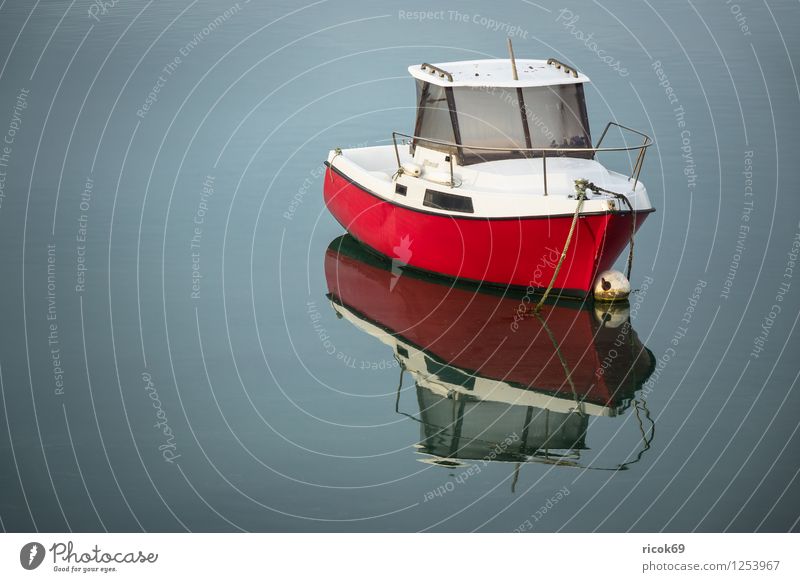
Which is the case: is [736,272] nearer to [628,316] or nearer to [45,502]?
[628,316]

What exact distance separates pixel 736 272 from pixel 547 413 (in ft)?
18.4

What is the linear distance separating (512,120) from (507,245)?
2.01 m

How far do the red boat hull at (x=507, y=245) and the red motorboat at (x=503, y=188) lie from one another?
0.7 inches

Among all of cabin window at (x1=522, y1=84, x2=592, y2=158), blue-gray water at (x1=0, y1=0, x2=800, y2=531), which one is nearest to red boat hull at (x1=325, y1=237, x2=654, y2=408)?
blue-gray water at (x1=0, y1=0, x2=800, y2=531)

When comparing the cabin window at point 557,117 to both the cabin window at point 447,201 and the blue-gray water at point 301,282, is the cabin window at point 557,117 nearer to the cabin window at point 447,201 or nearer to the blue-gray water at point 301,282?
the cabin window at point 447,201

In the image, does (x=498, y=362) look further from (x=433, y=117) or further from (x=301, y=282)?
(x=433, y=117)

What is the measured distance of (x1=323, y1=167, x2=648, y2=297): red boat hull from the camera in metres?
18.6

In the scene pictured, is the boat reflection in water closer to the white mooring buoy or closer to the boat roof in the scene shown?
the white mooring buoy

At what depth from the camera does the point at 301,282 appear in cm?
2072

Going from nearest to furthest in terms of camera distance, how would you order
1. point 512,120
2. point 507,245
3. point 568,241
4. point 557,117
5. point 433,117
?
point 568,241
point 507,245
point 512,120
point 557,117
point 433,117

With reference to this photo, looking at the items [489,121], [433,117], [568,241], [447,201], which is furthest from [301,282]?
[568,241]

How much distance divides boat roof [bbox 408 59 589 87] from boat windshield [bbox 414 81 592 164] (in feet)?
0.42

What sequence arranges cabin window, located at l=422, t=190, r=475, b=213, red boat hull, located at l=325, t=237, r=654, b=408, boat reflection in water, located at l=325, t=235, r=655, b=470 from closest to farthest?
boat reflection in water, located at l=325, t=235, r=655, b=470 < red boat hull, located at l=325, t=237, r=654, b=408 < cabin window, located at l=422, t=190, r=475, b=213

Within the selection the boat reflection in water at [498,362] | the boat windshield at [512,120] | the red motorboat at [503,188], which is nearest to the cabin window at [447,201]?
the red motorboat at [503,188]
